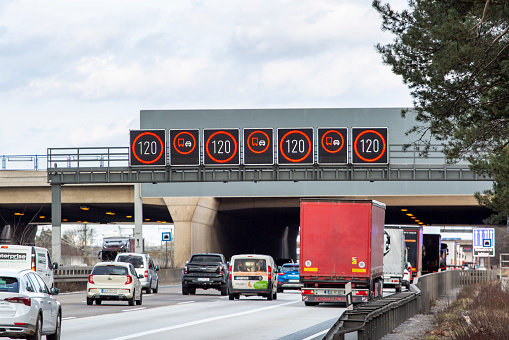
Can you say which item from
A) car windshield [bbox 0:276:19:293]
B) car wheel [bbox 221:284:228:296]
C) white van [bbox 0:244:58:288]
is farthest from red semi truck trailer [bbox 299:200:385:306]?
car windshield [bbox 0:276:19:293]

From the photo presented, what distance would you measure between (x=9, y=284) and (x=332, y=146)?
29330mm

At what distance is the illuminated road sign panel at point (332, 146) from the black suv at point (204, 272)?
760cm

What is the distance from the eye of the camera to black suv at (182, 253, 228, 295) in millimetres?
39344

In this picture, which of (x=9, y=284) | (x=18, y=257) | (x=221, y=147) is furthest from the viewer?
(x=221, y=147)

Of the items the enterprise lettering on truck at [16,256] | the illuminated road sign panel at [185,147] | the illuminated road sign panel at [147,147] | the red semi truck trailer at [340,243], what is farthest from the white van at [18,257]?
the illuminated road sign panel at [185,147]

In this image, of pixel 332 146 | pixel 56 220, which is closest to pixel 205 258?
pixel 332 146

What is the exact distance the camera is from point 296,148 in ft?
142

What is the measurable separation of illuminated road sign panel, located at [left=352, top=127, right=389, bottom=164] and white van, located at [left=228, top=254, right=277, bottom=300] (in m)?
10.2

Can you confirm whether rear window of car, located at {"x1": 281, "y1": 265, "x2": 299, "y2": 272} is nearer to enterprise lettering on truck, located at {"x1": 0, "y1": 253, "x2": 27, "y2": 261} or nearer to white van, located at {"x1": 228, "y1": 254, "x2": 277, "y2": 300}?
white van, located at {"x1": 228, "y1": 254, "x2": 277, "y2": 300}

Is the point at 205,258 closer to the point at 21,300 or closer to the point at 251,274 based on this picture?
the point at 251,274

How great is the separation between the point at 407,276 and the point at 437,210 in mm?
21583

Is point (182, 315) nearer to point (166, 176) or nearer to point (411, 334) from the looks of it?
point (411, 334)

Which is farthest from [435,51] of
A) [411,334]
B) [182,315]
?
[182,315]

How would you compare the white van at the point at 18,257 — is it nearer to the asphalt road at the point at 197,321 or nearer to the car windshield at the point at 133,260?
the asphalt road at the point at 197,321
